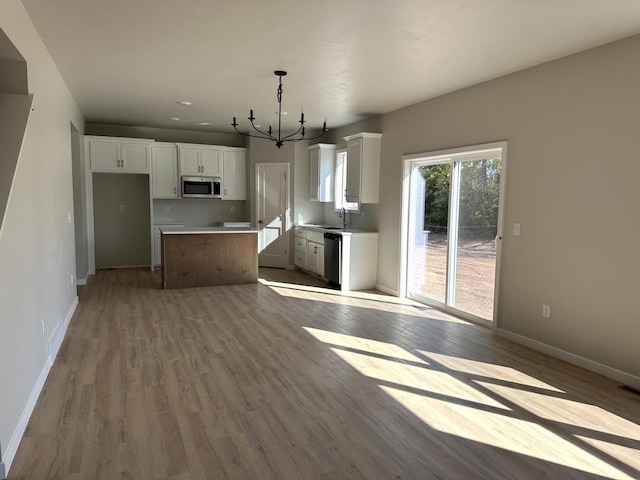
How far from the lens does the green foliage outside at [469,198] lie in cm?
484

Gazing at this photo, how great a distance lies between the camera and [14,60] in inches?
117

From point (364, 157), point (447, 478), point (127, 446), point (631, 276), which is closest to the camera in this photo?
point (447, 478)

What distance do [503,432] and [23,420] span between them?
114 inches

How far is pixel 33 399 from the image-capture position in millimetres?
2943

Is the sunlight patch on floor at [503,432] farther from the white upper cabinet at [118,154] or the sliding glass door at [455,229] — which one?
the white upper cabinet at [118,154]

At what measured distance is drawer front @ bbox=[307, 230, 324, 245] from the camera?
7.36m

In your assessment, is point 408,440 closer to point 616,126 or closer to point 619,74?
point 616,126

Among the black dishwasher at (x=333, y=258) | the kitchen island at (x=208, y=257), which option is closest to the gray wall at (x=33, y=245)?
the kitchen island at (x=208, y=257)

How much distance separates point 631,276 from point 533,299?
97 centimetres

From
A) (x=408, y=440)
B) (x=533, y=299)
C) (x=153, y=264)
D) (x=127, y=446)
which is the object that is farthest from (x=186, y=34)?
(x=153, y=264)

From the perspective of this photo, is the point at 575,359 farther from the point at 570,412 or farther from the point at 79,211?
the point at 79,211

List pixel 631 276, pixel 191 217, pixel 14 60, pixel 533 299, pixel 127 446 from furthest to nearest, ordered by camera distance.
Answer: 1. pixel 191 217
2. pixel 533 299
3. pixel 631 276
4. pixel 14 60
5. pixel 127 446

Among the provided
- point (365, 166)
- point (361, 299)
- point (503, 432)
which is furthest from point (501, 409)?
point (365, 166)

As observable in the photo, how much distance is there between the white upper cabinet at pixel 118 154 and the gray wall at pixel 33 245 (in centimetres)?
292
